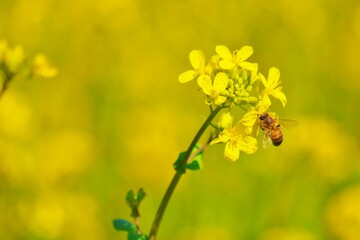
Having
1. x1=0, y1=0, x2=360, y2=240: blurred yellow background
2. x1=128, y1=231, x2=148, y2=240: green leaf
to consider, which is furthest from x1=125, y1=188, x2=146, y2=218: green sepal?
x1=0, y1=0, x2=360, y2=240: blurred yellow background

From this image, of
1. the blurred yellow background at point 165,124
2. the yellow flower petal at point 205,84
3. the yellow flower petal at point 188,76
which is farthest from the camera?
the blurred yellow background at point 165,124

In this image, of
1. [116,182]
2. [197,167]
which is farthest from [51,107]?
[197,167]

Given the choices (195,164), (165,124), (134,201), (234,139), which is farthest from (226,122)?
(165,124)

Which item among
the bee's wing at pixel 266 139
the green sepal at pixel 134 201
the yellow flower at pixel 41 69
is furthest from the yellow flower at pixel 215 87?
the yellow flower at pixel 41 69

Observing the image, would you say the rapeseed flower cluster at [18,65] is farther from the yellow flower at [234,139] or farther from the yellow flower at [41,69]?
the yellow flower at [234,139]

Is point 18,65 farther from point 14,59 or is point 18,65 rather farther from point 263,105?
point 263,105

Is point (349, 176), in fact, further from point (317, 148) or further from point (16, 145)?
point (16, 145)

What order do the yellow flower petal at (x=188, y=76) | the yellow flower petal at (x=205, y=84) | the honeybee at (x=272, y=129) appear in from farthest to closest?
the honeybee at (x=272, y=129) → the yellow flower petal at (x=188, y=76) → the yellow flower petal at (x=205, y=84)
